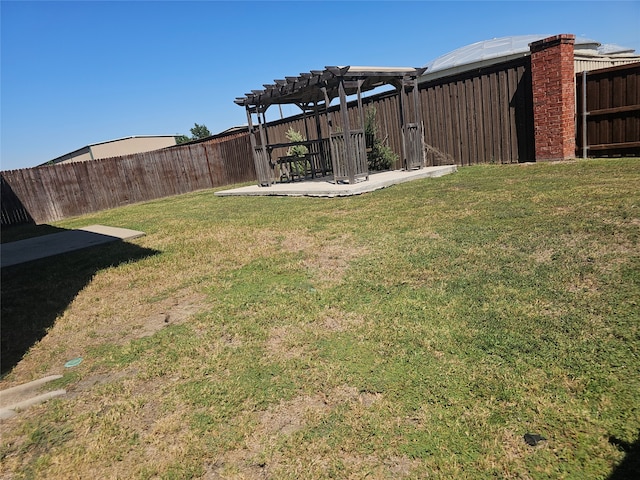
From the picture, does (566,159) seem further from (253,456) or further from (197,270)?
(253,456)

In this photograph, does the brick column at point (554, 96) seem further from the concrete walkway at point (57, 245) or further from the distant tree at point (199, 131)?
the distant tree at point (199, 131)

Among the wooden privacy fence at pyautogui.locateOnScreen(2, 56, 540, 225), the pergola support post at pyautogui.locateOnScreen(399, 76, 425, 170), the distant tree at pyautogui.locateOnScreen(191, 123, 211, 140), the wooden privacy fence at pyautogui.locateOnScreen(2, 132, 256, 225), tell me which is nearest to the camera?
the wooden privacy fence at pyautogui.locateOnScreen(2, 56, 540, 225)

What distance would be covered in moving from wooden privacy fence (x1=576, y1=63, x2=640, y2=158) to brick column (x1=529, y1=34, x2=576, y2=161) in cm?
19

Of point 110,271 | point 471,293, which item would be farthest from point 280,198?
point 471,293

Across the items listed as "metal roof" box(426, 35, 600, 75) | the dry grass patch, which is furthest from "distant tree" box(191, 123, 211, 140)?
the dry grass patch

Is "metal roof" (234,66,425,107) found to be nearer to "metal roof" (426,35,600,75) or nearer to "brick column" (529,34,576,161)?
"brick column" (529,34,576,161)

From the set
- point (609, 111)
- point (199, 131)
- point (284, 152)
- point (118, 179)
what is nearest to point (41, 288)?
point (609, 111)

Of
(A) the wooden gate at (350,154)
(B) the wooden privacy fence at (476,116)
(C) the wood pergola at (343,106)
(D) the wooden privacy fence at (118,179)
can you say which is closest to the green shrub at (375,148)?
(B) the wooden privacy fence at (476,116)

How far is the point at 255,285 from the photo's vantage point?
12.8ft

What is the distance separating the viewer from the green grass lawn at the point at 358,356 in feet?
5.70

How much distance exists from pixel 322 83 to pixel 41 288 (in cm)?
737

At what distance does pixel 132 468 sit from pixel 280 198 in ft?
28.6

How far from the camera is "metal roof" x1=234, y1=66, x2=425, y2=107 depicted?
924 cm

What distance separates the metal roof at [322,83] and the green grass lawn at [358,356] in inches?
222
